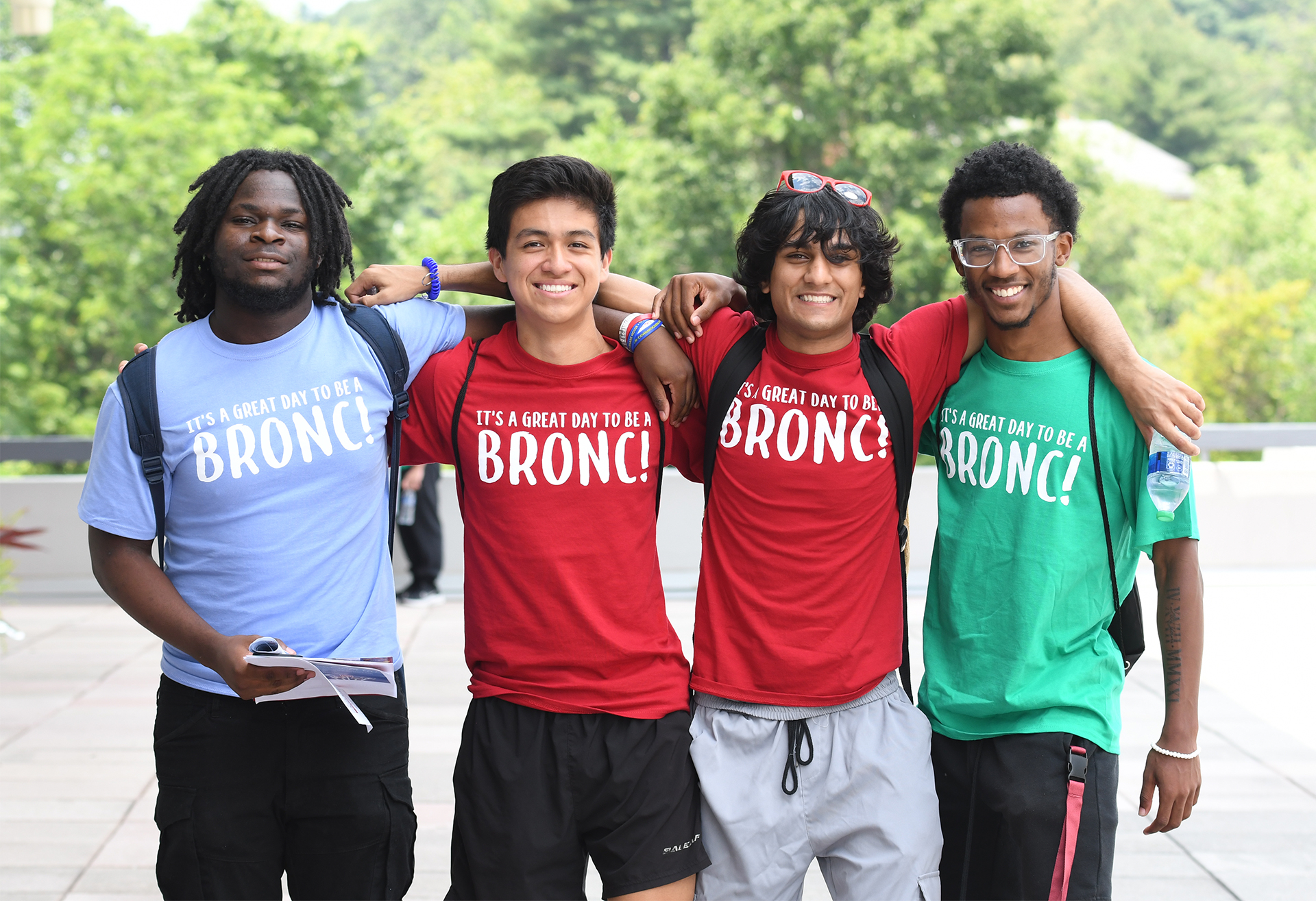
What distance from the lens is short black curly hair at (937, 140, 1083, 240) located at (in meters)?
2.62

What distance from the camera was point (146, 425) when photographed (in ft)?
7.81

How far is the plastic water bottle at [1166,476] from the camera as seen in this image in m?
2.44

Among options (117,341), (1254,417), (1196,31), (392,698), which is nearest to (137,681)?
(392,698)

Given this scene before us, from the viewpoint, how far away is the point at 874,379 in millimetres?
2633

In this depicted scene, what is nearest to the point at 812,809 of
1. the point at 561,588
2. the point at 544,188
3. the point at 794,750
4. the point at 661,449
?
the point at 794,750

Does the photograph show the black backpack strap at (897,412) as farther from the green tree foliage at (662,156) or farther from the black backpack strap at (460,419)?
the green tree foliage at (662,156)

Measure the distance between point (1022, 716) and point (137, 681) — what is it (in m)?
5.25

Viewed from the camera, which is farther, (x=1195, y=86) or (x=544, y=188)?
(x=1195, y=86)

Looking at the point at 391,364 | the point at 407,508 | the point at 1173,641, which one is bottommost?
the point at 407,508

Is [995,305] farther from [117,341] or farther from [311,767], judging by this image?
[117,341]

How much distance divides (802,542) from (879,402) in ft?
1.16

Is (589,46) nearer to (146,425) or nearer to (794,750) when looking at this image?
(146,425)

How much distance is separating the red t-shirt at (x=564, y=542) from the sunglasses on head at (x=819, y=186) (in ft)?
1.92

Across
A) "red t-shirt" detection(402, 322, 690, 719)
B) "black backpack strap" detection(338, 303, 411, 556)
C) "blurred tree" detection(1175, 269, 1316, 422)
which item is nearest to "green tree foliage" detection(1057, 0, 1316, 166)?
"blurred tree" detection(1175, 269, 1316, 422)
